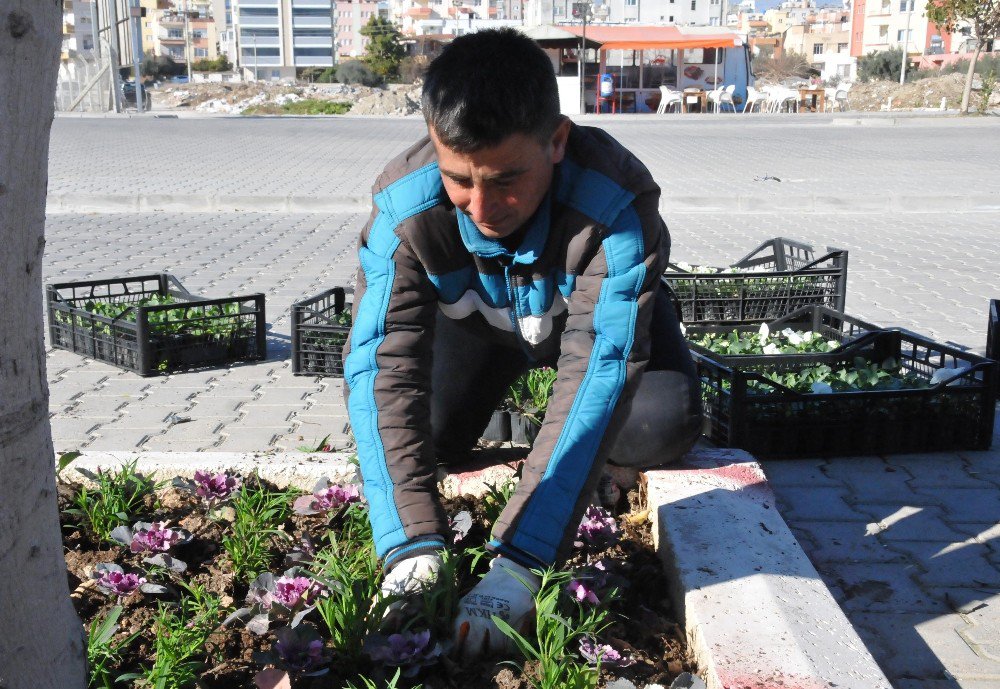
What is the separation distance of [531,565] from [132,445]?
2.64 meters

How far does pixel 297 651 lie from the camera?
1956 mm

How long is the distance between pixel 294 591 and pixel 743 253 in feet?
24.5

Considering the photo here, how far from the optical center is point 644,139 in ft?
69.3

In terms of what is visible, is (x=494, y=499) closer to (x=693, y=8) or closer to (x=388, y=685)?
(x=388, y=685)

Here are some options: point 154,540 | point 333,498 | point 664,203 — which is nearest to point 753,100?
point 664,203

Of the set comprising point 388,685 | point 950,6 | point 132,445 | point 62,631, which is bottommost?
point 132,445

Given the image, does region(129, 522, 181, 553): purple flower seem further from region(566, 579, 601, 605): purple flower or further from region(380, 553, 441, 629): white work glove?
region(566, 579, 601, 605): purple flower

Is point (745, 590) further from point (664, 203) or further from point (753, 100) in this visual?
point (753, 100)

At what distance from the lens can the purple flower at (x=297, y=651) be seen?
1.94m

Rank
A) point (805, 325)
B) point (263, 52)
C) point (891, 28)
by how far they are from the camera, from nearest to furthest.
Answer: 1. point (805, 325)
2. point (891, 28)
3. point (263, 52)

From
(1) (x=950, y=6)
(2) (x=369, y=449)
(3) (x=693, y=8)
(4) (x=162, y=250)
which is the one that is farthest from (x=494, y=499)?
(3) (x=693, y=8)

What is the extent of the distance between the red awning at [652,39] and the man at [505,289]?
43171 mm

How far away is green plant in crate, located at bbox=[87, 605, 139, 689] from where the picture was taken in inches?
77.2

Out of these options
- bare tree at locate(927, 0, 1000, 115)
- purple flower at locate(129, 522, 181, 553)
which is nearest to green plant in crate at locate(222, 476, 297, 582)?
purple flower at locate(129, 522, 181, 553)
